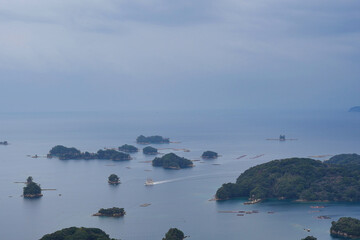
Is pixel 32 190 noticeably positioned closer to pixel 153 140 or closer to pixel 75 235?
pixel 75 235

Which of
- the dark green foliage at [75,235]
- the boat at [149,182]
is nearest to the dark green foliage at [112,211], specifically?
the dark green foliage at [75,235]

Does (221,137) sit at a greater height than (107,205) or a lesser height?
greater

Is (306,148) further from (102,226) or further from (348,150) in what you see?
(102,226)

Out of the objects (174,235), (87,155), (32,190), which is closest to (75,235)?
(174,235)

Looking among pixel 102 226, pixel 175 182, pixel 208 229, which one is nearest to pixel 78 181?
pixel 175 182

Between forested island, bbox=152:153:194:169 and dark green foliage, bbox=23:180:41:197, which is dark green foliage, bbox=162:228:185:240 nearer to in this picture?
dark green foliage, bbox=23:180:41:197

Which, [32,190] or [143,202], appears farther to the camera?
[32,190]
